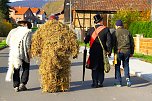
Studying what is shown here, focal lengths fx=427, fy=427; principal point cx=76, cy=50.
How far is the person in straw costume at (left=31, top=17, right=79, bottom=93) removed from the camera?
1005 cm

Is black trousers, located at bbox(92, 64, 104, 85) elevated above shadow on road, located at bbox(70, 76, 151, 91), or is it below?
above

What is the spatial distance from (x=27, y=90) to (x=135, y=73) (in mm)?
5090

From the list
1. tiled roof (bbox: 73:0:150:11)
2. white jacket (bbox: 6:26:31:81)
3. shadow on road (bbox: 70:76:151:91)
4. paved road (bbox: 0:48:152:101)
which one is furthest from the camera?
tiled roof (bbox: 73:0:150:11)

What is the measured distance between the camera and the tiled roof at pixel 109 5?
50.9 m

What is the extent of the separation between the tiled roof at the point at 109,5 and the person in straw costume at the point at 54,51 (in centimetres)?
4019

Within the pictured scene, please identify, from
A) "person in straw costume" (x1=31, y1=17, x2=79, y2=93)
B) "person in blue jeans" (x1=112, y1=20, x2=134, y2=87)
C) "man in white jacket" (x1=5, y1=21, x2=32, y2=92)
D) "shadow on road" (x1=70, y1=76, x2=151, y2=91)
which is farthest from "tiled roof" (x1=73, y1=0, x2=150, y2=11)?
"person in straw costume" (x1=31, y1=17, x2=79, y2=93)

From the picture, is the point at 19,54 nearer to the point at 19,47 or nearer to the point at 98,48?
the point at 19,47

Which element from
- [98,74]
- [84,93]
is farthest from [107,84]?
[84,93]

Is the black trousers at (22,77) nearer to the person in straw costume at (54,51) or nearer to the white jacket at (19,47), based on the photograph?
the white jacket at (19,47)

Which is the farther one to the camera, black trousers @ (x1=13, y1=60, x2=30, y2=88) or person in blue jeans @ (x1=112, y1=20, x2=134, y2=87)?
person in blue jeans @ (x1=112, y1=20, x2=134, y2=87)

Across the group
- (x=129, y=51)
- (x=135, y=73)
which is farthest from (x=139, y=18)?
(x=129, y=51)

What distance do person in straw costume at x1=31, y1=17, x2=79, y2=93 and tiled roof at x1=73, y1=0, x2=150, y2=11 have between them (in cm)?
4019

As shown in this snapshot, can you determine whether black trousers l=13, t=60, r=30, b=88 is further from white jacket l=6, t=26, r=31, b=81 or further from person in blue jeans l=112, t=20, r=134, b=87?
person in blue jeans l=112, t=20, r=134, b=87

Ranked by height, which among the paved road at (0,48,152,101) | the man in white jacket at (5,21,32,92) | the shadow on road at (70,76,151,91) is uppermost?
the man in white jacket at (5,21,32,92)
